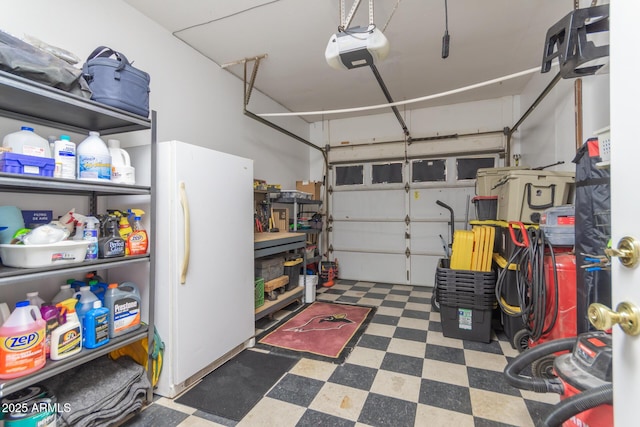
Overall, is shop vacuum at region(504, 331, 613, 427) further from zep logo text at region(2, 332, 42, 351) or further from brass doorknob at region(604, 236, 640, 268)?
zep logo text at region(2, 332, 42, 351)

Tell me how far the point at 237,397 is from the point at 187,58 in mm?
3010

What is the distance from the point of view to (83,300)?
62.7 inches

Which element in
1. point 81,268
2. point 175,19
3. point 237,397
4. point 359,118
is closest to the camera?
point 81,268

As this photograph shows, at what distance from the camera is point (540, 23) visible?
8.48 ft

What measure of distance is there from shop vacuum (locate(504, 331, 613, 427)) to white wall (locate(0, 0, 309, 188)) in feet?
9.08

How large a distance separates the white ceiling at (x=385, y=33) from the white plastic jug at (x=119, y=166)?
137 cm

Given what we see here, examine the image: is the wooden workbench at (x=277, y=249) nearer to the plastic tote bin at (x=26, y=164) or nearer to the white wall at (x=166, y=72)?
the white wall at (x=166, y=72)

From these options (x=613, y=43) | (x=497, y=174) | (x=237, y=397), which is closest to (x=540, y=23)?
(x=497, y=174)

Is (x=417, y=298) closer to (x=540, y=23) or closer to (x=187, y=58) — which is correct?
(x=540, y=23)

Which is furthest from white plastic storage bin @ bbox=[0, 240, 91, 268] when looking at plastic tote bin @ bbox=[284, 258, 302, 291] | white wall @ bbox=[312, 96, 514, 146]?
white wall @ bbox=[312, 96, 514, 146]

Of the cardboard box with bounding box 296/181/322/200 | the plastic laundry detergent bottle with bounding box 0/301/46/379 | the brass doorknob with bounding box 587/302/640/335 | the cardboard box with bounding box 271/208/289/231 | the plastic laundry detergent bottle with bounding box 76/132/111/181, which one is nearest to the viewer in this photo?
the brass doorknob with bounding box 587/302/640/335

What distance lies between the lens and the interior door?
572 millimetres

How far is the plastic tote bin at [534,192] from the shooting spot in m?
2.52

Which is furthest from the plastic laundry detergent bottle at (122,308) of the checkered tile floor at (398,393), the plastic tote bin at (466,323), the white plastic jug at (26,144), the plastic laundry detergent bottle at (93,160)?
the plastic tote bin at (466,323)
